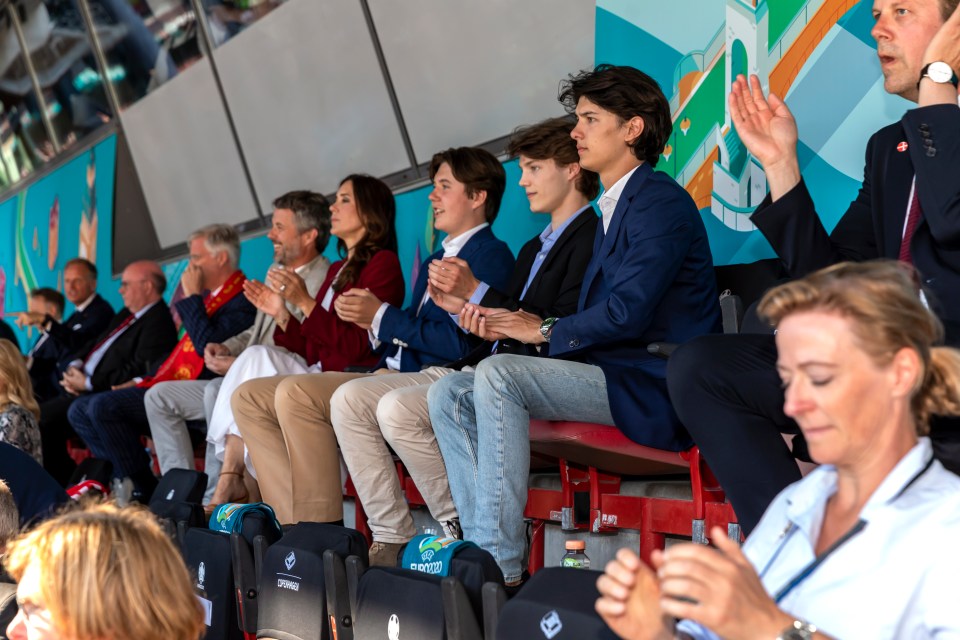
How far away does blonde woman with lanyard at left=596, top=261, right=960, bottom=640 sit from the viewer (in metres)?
1.28

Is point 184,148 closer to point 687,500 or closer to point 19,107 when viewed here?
point 19,107

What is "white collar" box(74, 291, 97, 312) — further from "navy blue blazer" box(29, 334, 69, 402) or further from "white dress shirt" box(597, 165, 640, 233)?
"white dress shirt" box(597, 165, 640, 233)

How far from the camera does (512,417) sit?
9.52 ft

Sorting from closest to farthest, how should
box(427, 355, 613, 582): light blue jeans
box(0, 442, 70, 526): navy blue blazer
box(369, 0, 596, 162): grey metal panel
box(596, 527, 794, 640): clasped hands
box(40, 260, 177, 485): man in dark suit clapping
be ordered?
box(596, 527, 794, 640): clasped hands, box(427, 355, 613, 582): light blue jeans, box(0, 442, 70, 526): navy blue blazer, box(369, 0, 596, 162): grey metal panel, box(40, 260, 177, 485): man in dark suit clapping

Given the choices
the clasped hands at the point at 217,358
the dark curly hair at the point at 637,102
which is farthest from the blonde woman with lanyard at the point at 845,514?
the clasped hands at the point at 217,358

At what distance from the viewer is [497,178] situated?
4242 millimetres

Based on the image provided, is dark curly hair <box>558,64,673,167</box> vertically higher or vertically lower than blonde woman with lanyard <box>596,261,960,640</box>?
higher

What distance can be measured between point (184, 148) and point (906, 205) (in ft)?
21.7

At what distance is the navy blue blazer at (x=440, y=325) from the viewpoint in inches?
154

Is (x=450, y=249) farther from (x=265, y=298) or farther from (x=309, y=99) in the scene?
(x=309, y=99)

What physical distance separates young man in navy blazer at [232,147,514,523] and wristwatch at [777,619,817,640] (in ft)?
8.27

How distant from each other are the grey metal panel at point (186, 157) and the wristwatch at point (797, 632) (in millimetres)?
→ 6435

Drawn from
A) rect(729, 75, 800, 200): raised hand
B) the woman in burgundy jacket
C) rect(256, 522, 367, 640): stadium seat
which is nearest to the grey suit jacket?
the woman in burgundy jacket

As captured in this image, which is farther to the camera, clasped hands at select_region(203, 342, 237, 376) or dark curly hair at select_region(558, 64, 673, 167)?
clasped hands at select_region(203, 342, 237, 376)
